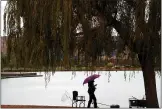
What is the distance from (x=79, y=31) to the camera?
16.5 ft

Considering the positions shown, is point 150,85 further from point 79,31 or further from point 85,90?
point 85,90

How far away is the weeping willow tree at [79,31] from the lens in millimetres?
4727

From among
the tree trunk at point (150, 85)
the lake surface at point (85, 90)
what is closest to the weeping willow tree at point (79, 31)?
the tree trunk at point (150, 85)

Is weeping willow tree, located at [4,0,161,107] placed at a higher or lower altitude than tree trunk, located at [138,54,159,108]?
higher

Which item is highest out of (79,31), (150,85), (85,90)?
(79,31)

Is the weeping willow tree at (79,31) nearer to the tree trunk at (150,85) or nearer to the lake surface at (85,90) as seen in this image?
the tree trunk at (150,85)

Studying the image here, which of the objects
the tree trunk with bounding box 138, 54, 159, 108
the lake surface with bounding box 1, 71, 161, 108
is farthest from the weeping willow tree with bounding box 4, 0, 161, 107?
the lake surface with bounding box 1, 71, 161, 108

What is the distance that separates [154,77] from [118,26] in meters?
1.16

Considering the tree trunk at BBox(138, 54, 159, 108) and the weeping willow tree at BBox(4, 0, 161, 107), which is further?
the tree trunk at BBox(138, 54, 159, 108)

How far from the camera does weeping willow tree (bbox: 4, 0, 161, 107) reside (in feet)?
15.5

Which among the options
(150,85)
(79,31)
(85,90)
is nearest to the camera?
(79,31)

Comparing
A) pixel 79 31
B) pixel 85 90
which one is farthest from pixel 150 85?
pixel 85 90

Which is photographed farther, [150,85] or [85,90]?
[85,90]

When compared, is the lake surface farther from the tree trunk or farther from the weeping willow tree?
the weeping willow tree
